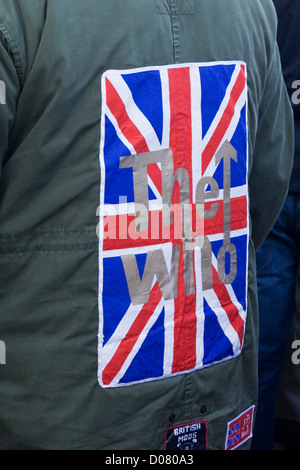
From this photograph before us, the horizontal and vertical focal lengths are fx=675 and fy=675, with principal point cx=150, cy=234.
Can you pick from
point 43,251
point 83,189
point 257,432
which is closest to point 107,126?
point 83,189

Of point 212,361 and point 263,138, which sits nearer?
point 212,361

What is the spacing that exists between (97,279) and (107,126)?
287mm

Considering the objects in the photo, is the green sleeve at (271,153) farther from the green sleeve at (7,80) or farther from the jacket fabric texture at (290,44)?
the green sleeve at (7,80)

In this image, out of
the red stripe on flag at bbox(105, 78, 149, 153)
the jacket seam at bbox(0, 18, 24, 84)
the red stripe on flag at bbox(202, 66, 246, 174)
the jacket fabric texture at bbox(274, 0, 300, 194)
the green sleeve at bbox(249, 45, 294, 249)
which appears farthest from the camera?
the jacket fabric texture at bbox(274, 0, 300, 194)

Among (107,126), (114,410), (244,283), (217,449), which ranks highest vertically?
(107,126)

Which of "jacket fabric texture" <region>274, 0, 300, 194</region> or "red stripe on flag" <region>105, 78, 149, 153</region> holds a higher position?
"jacket fabric texture" <region>274, 0, 300, 194</region>

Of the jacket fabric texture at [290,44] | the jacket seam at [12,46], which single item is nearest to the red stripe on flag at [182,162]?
the jacket seam at [12,46]

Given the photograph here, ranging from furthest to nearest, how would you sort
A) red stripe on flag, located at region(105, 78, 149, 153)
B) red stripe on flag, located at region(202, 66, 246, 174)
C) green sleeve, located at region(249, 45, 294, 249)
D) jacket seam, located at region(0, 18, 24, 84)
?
green sleeve, located at region(249, 45, 294, 249)
red stripe on flag, located at region(202, 66, 246, 174)
red stripe on flag, located at region(105, 78, 149, 153)
jacket seam, located at region(0, 18, 24, 84)

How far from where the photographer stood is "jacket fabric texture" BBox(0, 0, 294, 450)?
46.4 inches

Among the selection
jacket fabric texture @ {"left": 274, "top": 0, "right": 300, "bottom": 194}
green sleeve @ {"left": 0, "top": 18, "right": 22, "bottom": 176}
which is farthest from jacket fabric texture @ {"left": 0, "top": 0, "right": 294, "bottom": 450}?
jacket fabric texture @ {"left": 274, "top": 0, "right": 300, "bottom": 194}

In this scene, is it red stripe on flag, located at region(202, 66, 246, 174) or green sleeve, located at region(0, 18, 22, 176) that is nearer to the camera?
green sleeve, located at region(0, 18, 22, 176)

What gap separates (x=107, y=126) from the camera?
1238 mm

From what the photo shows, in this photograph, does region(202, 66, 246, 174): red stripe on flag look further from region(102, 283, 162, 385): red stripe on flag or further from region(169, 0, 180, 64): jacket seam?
region(102, 283, 162, 385): red stripe on flag

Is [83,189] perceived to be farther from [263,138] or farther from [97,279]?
[263,138]
